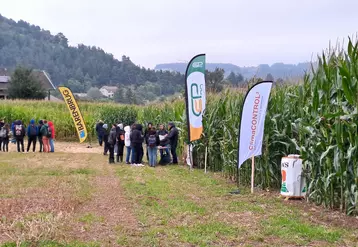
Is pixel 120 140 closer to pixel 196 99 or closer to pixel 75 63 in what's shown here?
pixel 196 99

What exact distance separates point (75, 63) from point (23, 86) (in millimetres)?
92663

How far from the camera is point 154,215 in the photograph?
9188 mm

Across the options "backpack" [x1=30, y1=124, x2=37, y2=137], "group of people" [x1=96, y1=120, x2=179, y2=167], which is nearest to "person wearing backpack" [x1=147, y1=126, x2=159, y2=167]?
"group of people" [x1=96, y1=120, x2=179, y2=167]

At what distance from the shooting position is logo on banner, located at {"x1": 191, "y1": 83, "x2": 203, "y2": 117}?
15.7 metres

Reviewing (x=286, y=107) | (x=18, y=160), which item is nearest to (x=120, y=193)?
(x=286, y=107)

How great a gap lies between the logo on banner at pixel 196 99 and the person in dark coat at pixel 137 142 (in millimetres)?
3763

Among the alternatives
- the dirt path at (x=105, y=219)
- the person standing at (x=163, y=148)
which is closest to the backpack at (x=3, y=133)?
the person standing at (x=163, y=148)

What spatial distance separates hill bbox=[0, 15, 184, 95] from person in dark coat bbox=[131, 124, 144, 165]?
87548mm

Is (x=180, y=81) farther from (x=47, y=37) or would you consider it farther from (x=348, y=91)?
(x=47, y=37)

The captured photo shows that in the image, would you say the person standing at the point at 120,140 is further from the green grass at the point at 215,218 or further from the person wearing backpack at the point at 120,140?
the green grass at the point at 215,218

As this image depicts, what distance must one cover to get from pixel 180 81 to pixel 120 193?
280ft

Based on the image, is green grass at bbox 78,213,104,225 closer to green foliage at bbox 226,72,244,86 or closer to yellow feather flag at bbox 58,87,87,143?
green foliage at bbox 226,72,244,86

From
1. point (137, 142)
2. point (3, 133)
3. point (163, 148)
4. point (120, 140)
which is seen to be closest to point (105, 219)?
point (137, 142)

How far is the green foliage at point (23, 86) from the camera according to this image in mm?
58000
